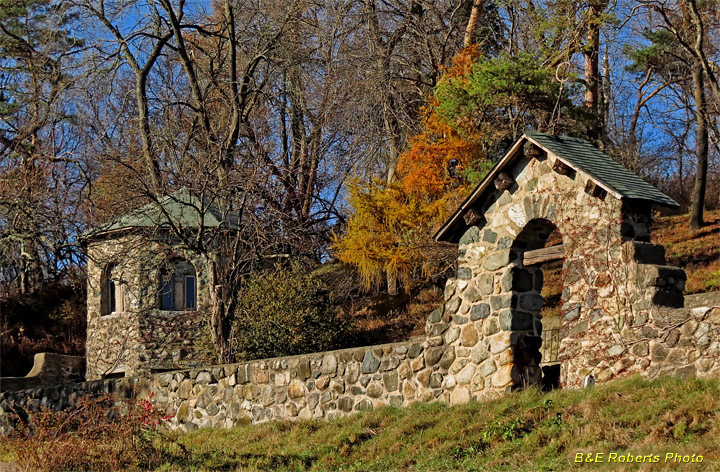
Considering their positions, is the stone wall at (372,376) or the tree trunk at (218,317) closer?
the stone wall at (372,376)

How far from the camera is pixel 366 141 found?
28.6 meters

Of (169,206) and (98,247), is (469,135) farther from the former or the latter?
(98,247)

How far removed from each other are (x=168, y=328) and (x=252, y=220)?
789 centimetres

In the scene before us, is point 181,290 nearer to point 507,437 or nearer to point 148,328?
point 148,328

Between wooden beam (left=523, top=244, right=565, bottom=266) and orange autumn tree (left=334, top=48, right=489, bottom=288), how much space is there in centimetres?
1049

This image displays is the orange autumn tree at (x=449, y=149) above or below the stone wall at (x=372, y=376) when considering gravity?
above

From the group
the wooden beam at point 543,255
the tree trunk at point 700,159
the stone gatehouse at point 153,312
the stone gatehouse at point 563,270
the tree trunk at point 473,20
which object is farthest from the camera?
the tree trunk at point 700,159

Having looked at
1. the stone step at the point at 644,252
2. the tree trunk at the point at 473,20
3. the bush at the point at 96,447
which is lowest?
the bush at the point at 96,447

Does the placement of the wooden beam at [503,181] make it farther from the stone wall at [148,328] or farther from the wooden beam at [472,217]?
the stone wall at [148,328]

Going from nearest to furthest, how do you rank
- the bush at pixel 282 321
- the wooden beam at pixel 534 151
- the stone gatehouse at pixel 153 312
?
the wooden beam at pixel 534 151 < the bush at pixel 282 321 < the stone gatehouse at pixel 153 312

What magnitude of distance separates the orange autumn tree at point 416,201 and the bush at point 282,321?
367 centimetres

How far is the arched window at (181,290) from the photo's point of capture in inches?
1037

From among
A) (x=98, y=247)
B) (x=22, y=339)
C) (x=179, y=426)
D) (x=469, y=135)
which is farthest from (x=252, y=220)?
(x=22, y=339)

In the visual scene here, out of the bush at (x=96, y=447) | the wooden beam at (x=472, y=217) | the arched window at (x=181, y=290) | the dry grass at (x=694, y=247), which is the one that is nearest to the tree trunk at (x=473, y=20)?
the dry grass at (x=694, y=247)
